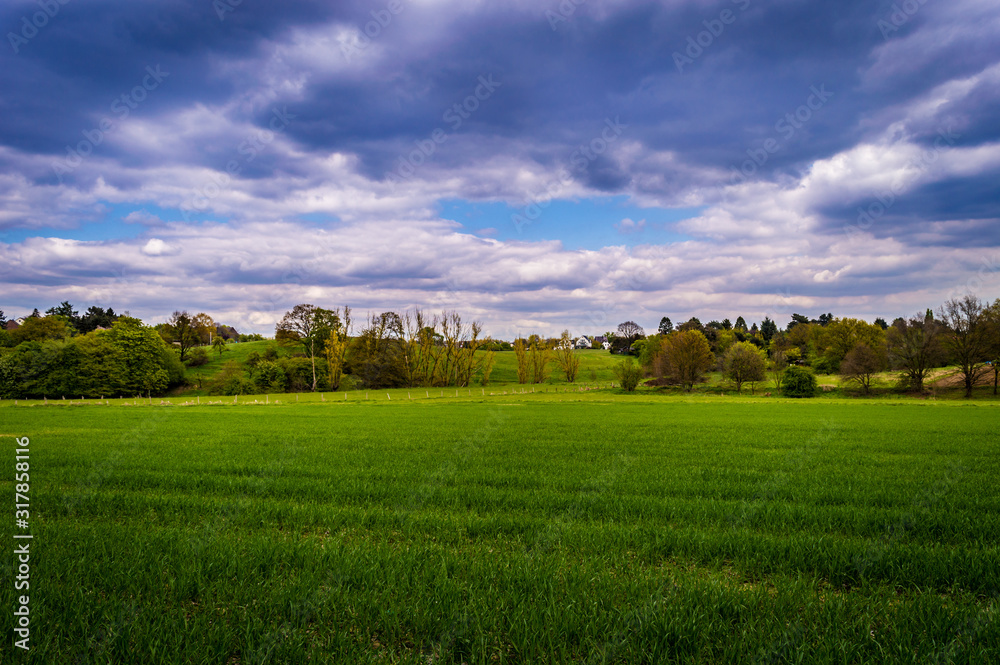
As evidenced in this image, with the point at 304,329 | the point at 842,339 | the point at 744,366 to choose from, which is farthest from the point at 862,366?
the point at 304,329

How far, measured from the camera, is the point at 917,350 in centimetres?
6862

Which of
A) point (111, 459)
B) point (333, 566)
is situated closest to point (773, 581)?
point (333, 566)

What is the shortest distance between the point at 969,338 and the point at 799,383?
21.7 meters

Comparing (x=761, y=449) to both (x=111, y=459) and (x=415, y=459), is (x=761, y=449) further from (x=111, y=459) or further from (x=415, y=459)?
(x=111, y=459)

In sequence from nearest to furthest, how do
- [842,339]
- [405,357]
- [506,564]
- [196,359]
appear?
1. [506,564]
2. [405,357]
3. [842,339]
4. [196,359]

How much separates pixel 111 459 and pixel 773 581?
16189 mm

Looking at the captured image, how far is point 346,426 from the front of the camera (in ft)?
84.1

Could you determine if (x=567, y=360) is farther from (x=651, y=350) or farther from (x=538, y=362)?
(x=651, y=350)

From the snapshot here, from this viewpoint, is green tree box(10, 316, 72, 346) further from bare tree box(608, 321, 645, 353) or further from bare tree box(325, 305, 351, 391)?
bare tree box(608, 321, 645, 353)

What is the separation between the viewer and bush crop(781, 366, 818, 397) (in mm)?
71688

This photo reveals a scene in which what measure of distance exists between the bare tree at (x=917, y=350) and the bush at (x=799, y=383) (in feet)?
40.0

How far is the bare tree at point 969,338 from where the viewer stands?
212ft

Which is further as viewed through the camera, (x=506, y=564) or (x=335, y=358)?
(x=335, y=358)

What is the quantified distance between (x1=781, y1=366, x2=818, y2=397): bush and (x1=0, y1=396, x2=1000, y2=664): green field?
2715 inches
